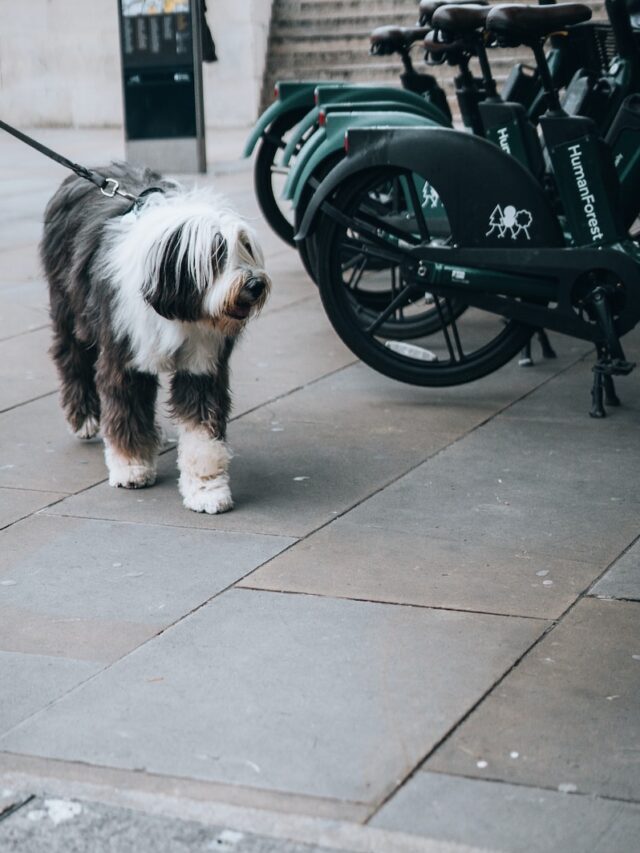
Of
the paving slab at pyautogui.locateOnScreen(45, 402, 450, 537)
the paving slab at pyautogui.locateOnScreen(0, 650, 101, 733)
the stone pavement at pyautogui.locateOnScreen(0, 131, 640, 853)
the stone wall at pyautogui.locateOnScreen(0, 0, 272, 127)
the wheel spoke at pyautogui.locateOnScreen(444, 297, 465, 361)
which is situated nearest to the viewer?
the stone pavement at pyautogui.locateOnScreen(0, 131, 640, 853)

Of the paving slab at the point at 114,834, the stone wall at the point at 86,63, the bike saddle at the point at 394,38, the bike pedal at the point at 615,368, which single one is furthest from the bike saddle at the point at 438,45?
the stone wall at the point at 86,63

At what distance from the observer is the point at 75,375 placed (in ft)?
19.7

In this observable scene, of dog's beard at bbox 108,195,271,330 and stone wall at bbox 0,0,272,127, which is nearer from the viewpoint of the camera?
dog's beard at bbox 108,195,271,330

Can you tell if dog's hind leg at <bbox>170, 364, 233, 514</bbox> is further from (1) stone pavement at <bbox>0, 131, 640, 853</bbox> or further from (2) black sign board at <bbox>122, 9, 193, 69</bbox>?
(2) black sign board at <bbox>122, 9, 193, 69</bbox>

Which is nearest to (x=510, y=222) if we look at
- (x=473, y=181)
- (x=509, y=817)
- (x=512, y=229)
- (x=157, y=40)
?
(x=512, y=229)

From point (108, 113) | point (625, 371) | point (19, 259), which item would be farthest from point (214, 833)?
point (108, 113)

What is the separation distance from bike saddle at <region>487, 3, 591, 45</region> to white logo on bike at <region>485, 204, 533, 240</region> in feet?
2.38

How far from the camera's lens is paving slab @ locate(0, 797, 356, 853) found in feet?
9.77

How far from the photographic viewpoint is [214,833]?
303 centimetres

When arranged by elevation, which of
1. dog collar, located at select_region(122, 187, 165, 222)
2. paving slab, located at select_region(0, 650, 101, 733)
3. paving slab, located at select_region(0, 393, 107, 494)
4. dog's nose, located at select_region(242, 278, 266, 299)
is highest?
dog collar, located at select_region(122, 187, 165, 222)

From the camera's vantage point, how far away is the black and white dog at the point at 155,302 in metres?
4.85

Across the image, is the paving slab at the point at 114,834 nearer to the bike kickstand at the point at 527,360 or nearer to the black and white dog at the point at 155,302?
the black and white dog at the point at 155,302

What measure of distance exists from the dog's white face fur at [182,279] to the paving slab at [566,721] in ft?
5.25

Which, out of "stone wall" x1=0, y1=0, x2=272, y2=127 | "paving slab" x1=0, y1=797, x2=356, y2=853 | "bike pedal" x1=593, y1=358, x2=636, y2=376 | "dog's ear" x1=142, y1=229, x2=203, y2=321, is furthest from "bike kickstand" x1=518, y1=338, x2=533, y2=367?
"stone wall" x1=0, y1=0, x2=272, y2=127
